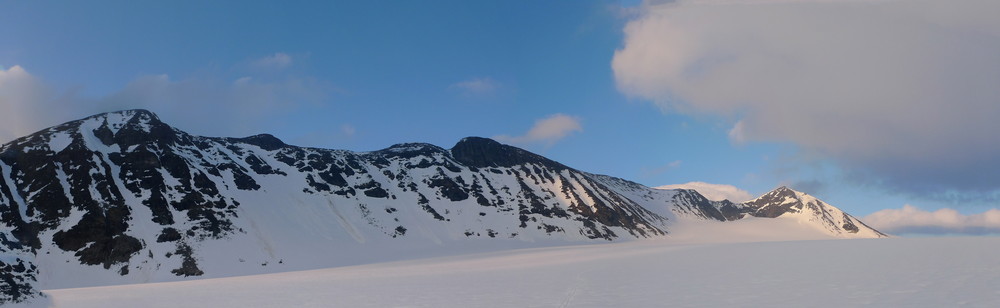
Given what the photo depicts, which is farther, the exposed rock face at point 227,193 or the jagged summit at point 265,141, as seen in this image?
the jagged summit at point 265,141

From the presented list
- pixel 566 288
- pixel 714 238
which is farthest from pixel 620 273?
pixel 714 238

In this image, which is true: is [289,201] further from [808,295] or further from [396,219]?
[808,295]

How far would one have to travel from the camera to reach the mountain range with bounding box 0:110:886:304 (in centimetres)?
7338

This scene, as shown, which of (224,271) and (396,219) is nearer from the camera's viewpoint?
(224,271)

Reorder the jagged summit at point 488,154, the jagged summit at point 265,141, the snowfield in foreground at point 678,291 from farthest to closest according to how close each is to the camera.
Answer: the jagged summit at point 488,154, the jagged summit at point 265,141, the snowfield in foreground at point 678,291

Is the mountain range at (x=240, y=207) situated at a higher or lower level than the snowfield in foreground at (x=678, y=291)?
higher

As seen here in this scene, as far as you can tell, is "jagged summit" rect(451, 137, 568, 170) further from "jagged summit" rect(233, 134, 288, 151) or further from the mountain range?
"jagged summit" rect(233, 134, 288, 151)

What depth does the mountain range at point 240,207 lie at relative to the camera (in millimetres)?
73375

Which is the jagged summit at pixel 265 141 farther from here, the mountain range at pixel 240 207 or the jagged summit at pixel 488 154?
the jagged summit at pixel 488 154

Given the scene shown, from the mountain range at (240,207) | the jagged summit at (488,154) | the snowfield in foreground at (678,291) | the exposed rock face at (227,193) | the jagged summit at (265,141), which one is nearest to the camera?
the snowfield in foreground at (678,291)

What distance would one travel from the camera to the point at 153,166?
98188 mm

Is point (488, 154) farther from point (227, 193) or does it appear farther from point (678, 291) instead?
point (678, 291)

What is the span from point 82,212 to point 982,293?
102854 millimetres

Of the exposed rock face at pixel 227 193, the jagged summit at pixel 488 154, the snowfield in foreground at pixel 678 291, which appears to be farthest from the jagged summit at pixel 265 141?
the snowfield in foreground at pixel 678 291
